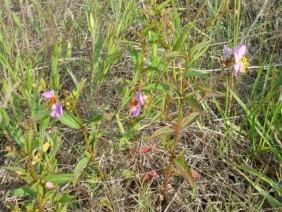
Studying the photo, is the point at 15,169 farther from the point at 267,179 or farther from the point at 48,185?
the point at 267,179

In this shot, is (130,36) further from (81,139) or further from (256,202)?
(256,202)

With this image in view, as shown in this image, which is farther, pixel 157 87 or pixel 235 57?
pixel 157 87

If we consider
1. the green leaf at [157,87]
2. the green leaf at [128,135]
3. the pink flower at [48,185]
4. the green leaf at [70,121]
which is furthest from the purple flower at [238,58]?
the pink flower at [48,185]

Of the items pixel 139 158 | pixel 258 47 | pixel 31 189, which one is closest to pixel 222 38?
pixel 258 47

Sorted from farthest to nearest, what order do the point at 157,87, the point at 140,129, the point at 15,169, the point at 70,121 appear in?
the point at 140,129, the point at 157,87, the point at 70,121, the point at 15,169

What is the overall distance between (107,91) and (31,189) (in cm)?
57

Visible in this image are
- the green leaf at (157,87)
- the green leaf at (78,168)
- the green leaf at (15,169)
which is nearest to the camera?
the green leaf at (15,169)

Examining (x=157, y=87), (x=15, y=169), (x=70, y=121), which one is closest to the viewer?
(x=15, y=169)

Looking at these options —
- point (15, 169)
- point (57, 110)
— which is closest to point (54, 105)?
point (57, 110)

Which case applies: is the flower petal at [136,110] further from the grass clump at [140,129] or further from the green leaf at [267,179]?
the green leaf at [267,179]

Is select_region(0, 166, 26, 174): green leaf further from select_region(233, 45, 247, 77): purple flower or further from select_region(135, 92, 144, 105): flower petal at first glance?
select_region(233, 45, 247, 77): purple flower

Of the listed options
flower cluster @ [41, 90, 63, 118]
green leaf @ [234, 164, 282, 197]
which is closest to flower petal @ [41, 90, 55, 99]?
flower cluster @ [41, 90, 63, 118]

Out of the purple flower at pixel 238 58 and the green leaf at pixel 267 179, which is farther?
the green leaf at pixel 267 179

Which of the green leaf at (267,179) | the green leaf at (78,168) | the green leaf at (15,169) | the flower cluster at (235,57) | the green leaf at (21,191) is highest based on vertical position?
the flower cluster at (235,57)
